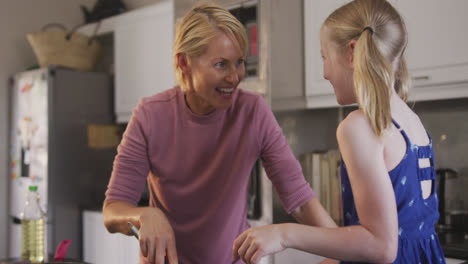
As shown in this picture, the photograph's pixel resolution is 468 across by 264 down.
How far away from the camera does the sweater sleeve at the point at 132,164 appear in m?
0.99

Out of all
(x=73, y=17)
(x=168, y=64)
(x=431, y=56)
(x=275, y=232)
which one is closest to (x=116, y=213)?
(x=275, y=232)

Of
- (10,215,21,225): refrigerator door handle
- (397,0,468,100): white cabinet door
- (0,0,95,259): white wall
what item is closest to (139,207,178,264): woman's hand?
(397,0,468,100): white cabinet door

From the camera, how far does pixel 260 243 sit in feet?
2.00

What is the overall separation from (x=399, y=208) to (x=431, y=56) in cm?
115

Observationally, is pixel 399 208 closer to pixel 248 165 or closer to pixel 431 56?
pixel 248 165

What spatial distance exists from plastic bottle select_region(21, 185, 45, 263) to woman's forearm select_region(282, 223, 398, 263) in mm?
779

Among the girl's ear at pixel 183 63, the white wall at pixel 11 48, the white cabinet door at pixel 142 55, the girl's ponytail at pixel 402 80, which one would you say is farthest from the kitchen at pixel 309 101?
the white wall at pixel 11 48

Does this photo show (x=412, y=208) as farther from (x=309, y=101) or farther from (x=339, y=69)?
(x=309, y=101)

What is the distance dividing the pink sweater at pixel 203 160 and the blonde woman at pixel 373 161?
1.17ft

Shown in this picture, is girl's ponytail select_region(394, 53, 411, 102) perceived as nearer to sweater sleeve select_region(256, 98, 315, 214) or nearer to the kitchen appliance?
sweater sleeve select_region(256, 98, 315, 214)

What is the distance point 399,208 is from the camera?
0.67 m

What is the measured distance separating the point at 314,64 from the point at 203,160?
1.02m

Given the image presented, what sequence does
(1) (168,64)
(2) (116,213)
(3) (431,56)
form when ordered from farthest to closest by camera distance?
(1) (168,64)
(3) (431,56)
(2) (116,213)

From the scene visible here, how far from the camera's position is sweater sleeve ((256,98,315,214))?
3.23 feet
